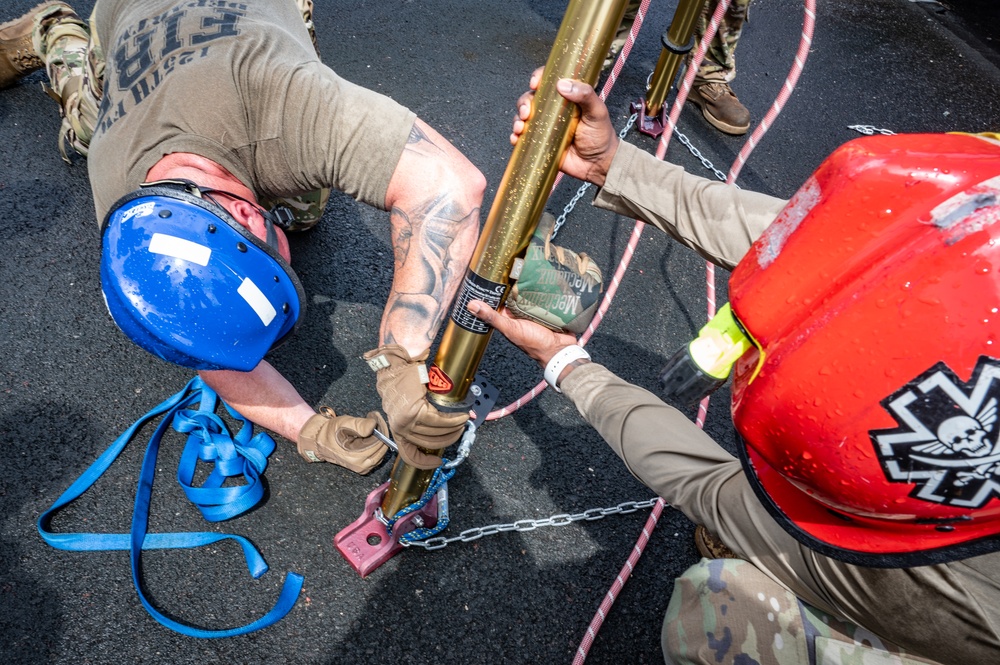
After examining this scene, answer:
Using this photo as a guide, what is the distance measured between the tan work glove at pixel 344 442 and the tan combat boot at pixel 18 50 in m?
2.82

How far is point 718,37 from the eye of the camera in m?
4.45

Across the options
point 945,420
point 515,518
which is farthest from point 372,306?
point 945,420

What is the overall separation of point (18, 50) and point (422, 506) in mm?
3495

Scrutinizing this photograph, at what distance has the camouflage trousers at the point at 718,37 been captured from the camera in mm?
4164

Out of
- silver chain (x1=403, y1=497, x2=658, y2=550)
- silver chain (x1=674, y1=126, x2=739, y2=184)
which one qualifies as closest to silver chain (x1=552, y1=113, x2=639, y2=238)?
silver chain (x1=674, y1=126, x2=739, y2=184)

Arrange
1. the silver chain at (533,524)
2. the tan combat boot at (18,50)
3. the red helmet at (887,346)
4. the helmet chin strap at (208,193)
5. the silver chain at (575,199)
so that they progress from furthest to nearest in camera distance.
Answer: the tan combat boot at (18,50)
the silver chain at (575,199)
the silver chain at (533,524)
the helmet chin strap at (208,193)
the red helmet at (887,346)

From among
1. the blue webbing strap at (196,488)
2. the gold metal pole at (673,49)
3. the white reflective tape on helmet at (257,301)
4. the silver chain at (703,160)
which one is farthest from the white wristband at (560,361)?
the gold metal pole at (673,49)

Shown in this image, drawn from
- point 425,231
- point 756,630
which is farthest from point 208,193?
point 756,630

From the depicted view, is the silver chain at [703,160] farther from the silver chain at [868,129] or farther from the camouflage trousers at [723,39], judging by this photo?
the silver chain at [868,129]

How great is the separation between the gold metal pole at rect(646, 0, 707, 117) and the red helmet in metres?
2.65

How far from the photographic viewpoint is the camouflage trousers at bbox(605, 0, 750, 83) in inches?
164

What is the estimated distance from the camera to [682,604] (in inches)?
74.2

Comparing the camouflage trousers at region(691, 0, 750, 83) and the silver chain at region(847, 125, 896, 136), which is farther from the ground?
the camouflage trousers at region(691, 0, 750, 83)

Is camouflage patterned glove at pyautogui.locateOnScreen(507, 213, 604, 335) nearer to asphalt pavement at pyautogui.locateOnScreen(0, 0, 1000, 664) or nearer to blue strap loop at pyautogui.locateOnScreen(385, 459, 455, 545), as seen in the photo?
asphalt pavement at pyautogui.locateOnScreen(0, 0, 1000, 664)
